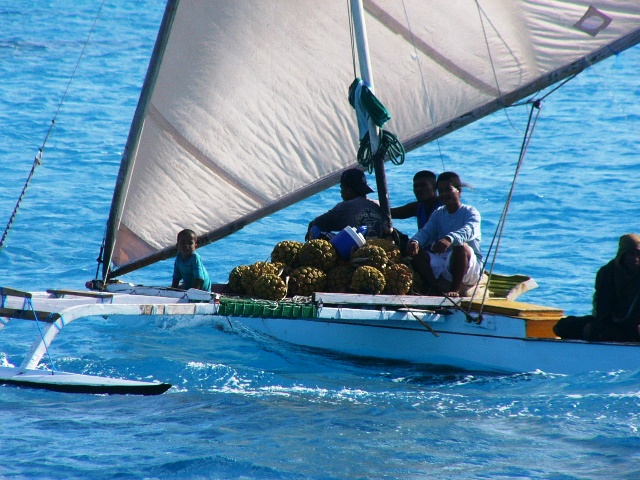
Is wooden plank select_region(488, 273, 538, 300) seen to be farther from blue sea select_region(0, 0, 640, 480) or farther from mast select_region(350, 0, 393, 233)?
mast select_region(350, 0, 393, 233)

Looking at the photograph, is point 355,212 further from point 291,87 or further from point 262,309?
point 262,309

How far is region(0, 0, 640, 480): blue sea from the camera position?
528 cm

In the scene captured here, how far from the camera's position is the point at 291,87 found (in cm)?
748

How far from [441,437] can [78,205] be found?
881 centimetres

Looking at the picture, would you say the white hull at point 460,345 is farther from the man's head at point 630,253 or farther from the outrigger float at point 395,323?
the man's head at point 630,253

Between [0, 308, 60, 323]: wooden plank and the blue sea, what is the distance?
674 mm

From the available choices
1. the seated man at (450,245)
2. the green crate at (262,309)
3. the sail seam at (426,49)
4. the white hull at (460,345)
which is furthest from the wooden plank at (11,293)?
the sail seam at (426,49)

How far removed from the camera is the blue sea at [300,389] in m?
5.28

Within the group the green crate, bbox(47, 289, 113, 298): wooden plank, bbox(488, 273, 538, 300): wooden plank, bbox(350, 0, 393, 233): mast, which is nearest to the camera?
the green crate

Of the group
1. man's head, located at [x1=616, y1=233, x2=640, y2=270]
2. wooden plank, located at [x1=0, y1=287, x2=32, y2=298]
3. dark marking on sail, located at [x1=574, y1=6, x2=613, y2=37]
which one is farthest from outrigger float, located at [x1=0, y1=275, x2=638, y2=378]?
dark marking on sail, located at [x1=574, y1=6, x2=613, y2=37]

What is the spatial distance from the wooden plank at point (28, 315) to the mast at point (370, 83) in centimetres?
255

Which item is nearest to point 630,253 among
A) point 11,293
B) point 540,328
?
point 540,328

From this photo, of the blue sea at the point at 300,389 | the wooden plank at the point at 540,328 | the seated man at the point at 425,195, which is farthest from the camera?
the seated man at the point at 425,195

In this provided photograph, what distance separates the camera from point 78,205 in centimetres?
1319
